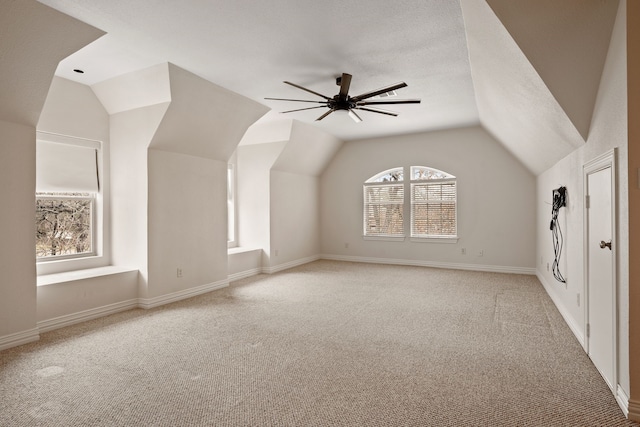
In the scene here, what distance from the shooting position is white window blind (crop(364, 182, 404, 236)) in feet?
25.4

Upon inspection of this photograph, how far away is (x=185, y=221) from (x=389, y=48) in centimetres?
352

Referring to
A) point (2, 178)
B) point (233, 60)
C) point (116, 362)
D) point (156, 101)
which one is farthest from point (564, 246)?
point (2, 178)

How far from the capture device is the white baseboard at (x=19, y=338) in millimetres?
3178

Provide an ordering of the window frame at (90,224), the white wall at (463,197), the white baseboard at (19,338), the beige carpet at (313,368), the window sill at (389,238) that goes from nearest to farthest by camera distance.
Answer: the beige carpet at (313,368), the white baseboard at (19,338), the window frame at (90,224), the white wall at (463,197), the window sill at (389,238)

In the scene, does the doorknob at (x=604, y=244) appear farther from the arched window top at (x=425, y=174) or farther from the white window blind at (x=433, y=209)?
the arched window top at (x=425, y=174)

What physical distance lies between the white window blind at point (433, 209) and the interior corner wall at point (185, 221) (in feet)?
13.5

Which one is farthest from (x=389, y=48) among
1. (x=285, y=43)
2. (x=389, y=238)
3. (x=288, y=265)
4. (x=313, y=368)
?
(x=288, y=265)

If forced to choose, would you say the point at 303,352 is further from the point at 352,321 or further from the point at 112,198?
the point at 112,198

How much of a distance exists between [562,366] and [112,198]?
543 cm

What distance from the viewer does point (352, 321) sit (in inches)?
155

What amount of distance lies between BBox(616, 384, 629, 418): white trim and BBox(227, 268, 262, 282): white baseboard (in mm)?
5092

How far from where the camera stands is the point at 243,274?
6.46 m

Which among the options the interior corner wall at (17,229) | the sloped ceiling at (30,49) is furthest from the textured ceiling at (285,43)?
the interior corner wall at (17,229)

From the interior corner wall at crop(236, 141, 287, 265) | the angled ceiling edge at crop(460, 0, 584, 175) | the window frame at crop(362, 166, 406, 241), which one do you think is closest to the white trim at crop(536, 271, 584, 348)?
the angled ceiling edge at crop(460, 0, 584, 175)
